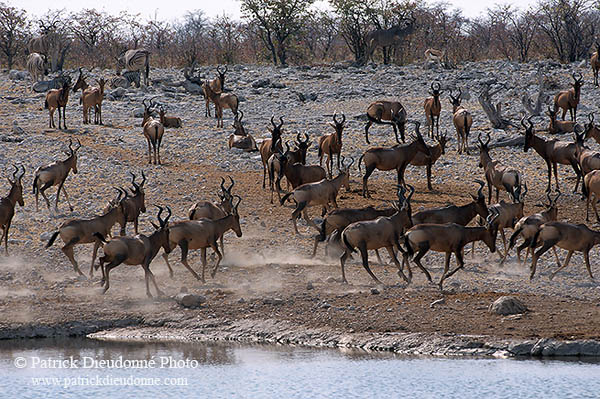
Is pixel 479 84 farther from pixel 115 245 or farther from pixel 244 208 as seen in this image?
pixel 115 245

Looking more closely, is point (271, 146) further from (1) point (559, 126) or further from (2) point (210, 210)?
(1) point (559, 126)

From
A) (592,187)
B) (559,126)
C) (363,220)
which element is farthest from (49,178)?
(559,126)

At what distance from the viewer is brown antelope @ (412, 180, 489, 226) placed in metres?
16.6

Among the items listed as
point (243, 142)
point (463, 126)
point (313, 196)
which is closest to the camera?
point (313, 196)

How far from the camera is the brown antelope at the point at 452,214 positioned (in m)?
16.6

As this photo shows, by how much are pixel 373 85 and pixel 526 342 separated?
25.9 m

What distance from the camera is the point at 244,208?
19.9 metres

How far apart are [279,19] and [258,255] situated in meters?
32.4

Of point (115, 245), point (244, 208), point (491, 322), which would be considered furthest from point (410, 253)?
point (244, 208)

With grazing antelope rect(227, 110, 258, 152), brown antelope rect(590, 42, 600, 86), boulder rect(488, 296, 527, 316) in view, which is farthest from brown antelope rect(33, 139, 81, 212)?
brown antelope rect(590, 42, 600, 86)

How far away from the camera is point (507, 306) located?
13.3 metres

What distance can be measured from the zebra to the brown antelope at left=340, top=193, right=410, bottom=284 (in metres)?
23.3

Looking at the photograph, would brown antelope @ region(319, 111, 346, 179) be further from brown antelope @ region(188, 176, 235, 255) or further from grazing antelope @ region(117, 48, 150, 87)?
grazing antelope @ region(117, 48, 150, 87)

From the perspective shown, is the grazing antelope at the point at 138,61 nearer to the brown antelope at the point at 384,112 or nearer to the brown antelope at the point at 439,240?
the brown antelope at the point at 384,112
